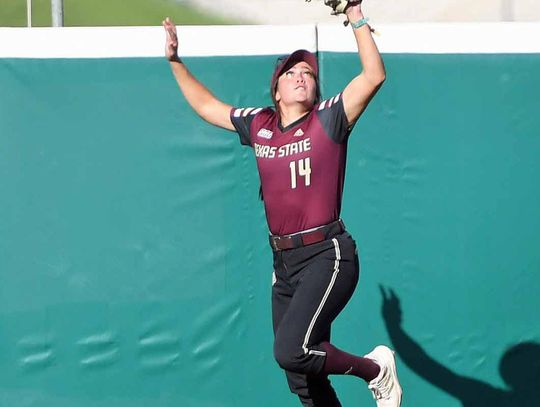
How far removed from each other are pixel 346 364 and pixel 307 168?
877 mm

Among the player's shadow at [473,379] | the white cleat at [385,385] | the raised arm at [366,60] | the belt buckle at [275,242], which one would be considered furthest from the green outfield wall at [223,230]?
the raised arm at [366,60]

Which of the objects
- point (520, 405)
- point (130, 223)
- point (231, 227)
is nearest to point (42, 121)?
point (130, 223)

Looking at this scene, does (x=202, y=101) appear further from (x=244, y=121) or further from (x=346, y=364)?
(x=346, y=364)

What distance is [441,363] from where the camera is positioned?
6215 millimetres

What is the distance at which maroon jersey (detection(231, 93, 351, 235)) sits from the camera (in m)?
4.65

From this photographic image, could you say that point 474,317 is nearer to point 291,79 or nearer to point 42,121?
point 291,79

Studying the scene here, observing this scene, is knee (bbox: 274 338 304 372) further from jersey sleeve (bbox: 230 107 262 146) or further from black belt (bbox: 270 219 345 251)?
jersey sleeve (bbox: 230 107 262 146)

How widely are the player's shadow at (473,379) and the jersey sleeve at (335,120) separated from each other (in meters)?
1.72

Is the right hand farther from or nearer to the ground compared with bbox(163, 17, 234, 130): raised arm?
farther from the ground

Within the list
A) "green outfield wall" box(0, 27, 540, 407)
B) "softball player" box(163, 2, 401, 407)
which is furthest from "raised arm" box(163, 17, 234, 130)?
"green outfield wall" box(0, 27, 540, 407)

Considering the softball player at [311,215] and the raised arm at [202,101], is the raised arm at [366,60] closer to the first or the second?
the softball player at [311,215]

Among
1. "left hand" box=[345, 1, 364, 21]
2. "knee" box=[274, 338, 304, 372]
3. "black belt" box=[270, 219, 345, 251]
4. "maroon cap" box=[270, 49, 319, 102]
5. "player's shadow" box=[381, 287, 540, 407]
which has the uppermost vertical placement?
"left hand" box=[345, 1, 364, 21]

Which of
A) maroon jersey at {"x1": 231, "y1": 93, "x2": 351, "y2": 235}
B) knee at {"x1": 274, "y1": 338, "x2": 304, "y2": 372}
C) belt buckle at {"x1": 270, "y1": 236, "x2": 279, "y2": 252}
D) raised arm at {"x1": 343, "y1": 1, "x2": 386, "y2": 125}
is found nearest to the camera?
raised arm at {"x1": 343, "y1": 1, "x2": 386, "y2": 125}

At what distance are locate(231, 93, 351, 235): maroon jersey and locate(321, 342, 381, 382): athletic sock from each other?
1.82 feet
